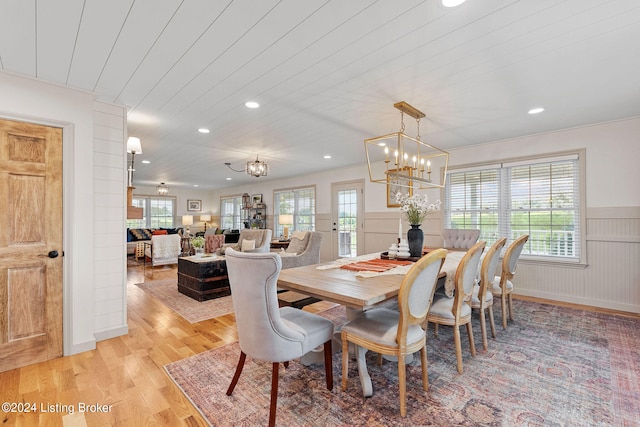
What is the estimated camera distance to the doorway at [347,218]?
6.60 meters

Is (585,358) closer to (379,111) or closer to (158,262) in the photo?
(379,111)

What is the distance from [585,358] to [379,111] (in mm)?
2930

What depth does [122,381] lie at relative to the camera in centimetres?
208

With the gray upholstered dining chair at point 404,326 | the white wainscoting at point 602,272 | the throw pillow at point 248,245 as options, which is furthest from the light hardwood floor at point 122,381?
the white wainscoting at point 602,272

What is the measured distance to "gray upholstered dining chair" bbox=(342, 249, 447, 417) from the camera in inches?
65.9

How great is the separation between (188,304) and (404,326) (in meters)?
3.28

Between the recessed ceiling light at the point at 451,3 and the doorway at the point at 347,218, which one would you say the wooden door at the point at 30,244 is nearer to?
the recessed ceiling light at the point at 451,3

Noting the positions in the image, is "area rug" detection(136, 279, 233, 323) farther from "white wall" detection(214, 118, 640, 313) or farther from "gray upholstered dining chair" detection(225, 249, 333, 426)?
"white wall" detection(214, 118, 640, 313)

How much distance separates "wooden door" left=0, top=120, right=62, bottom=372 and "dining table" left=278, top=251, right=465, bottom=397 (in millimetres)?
2022

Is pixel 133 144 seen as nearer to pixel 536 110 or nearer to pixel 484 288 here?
pixel 484 288

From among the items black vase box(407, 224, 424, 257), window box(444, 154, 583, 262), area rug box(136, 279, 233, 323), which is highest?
window box(444, 154, 583, 262)

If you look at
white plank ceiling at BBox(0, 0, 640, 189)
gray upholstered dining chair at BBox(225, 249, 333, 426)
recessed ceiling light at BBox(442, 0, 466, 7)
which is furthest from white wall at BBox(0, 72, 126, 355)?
recessed ceiling light at BBox(442, 0, 466, 7)

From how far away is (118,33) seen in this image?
1824 mm

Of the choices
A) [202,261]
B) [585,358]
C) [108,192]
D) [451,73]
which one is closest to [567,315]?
[585,358]
